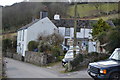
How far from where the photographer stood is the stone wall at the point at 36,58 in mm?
26205

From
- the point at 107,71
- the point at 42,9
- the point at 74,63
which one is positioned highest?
the point at 42,9

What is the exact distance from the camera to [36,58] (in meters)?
28.7

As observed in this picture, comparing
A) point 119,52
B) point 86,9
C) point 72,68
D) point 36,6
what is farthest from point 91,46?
point 86,9

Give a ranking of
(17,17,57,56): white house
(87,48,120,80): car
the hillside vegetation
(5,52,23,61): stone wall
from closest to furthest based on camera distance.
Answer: (87,48,120,80): car < (5,52,23,61): stone wall < (17,17,57,56): white house < the hillside vegetation

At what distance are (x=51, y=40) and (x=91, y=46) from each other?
7.55 m

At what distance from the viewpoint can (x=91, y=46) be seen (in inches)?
1129

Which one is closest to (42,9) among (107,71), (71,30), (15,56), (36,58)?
(71,30)

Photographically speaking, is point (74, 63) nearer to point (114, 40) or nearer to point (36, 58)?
point (114, 40)

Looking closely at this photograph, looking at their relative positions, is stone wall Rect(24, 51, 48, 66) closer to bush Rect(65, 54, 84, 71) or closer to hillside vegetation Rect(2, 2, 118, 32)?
bush Rect(65, 54, 84, 71)

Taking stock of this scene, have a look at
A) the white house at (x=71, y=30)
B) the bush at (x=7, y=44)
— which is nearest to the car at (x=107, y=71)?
the white house at (x=71, y=30)

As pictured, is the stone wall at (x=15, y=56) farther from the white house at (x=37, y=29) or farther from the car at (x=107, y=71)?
the car at (x=107, y=71)

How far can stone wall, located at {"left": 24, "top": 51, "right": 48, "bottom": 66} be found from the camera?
26205mm

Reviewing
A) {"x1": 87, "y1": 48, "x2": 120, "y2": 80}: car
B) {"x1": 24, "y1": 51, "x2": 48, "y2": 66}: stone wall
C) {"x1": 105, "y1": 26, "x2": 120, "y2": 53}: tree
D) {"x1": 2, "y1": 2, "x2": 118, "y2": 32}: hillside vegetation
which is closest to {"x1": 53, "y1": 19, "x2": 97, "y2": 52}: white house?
{"x1": 2, "y1": 2, "x2": 118, "y2": 32}: hillside vegetation

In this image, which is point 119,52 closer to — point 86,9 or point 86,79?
point 86,79
